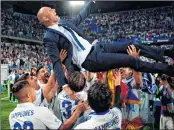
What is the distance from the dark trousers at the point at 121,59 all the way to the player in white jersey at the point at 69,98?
341 millimetres

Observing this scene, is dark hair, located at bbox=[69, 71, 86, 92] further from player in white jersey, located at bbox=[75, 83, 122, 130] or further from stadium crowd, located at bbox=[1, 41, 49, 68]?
stadium crowd, located at bbox=[1, 41, 49, 68]

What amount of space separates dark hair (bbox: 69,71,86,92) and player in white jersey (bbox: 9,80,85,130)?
0.56 m

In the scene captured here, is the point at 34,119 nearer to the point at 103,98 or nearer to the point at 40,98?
the point at 103,98

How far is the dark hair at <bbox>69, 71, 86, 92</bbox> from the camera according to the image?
362 centimetres

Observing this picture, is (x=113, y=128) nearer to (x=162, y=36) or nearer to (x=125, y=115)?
(x=125, y=115)

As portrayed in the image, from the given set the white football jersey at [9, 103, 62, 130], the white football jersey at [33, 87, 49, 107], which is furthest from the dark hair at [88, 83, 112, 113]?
the white football jersey at [33, 87, 49, 107]

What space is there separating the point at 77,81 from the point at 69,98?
509 millimetres

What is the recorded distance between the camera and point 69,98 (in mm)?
4086

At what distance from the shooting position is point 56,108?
4660 millimetres

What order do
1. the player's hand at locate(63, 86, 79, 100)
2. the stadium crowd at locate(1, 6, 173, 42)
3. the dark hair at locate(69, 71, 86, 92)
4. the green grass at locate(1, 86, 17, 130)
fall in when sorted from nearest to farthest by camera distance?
1. the dark hair at locate(69, 71, 86, 92)
2. the player's hand at locate(63, 86, 79, 100)
3. the green grass at locate(1, 86, 17, 130)
4. the stadium crowd at locate(1, 6, 173, 42)

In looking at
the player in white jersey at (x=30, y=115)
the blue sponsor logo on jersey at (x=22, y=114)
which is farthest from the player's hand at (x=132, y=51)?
the blue sponsor logo on jersey at (x=22, y=114)

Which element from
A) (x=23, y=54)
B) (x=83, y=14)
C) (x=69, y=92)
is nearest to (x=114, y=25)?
(x=23, y=54)

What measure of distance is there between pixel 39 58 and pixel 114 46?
29.0 m

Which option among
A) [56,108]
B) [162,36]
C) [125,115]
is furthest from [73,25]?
[162,36]
